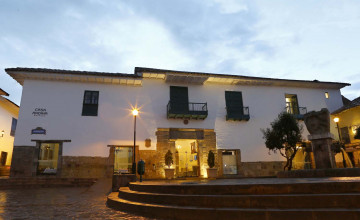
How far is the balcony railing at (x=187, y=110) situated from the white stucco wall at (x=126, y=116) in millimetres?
437

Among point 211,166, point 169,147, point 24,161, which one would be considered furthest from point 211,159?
point 24,161

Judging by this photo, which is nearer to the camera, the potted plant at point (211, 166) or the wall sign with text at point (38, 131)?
the wall sign with text at point (38, 131)

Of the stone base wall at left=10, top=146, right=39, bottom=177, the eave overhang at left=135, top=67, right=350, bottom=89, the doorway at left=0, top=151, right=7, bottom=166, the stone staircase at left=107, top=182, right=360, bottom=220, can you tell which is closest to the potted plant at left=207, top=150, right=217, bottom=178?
the eave overhang at left=135, top=67, right=350, bottom=89

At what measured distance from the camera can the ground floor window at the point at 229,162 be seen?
707 inches

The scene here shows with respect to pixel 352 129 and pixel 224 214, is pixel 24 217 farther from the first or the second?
pixel 352 129

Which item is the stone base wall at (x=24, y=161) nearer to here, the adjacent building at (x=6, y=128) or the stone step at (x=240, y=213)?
the adjacent building at (x=6, y=128)

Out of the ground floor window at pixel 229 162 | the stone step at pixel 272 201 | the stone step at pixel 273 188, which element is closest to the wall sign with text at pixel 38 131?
the ground floor window at pixel 229 162

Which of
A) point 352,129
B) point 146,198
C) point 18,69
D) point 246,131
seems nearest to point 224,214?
point 146,198

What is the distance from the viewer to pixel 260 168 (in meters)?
18.3

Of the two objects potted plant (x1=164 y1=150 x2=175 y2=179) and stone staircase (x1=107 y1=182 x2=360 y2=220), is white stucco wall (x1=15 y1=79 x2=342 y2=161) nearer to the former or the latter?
potted plant (x1=164 y1=150 x2=175 y2=179)

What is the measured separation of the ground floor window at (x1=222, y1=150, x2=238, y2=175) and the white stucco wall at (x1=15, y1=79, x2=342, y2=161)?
0.50 metres

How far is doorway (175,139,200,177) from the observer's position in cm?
1847

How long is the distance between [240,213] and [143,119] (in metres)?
12.9

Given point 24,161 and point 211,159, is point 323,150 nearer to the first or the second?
point 211,159
